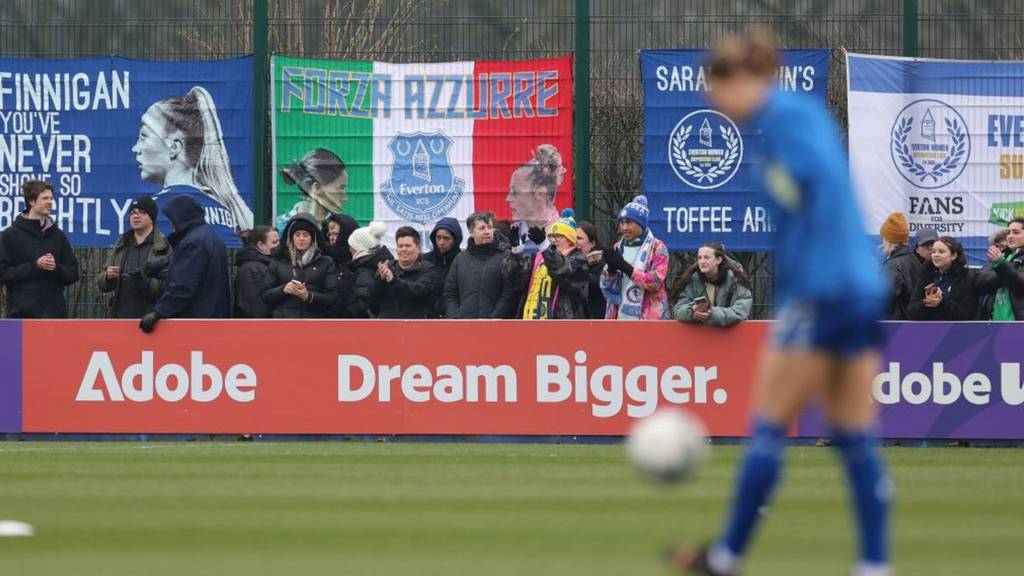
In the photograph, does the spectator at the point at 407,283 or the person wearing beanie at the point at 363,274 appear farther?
the person wearing beanie at the point at 363,274

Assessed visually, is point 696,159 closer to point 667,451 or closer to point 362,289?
point 362,289

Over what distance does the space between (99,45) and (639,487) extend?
10916 millimetres

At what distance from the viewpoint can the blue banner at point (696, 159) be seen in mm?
19703

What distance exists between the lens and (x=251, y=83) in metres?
20.1

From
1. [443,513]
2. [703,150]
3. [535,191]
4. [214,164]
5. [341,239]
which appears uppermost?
[703,150]

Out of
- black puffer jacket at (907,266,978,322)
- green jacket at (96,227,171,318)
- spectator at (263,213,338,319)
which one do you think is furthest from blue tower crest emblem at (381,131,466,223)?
black puffer jacket at (907,266,978,322)

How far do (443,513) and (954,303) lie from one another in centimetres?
820

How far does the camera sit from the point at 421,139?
65.4ft

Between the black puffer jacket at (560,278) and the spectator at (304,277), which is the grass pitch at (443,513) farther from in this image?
the spectator at (304,277)

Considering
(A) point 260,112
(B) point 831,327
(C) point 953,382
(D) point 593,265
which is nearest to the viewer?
(B) point 831,327

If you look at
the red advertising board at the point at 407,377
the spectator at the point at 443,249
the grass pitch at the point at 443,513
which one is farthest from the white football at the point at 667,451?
the spectator at the point at 443,249

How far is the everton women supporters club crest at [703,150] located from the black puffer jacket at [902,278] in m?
2.71

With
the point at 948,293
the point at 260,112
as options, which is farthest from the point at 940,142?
the point at 260,112

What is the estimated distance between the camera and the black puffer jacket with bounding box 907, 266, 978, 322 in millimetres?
17141
